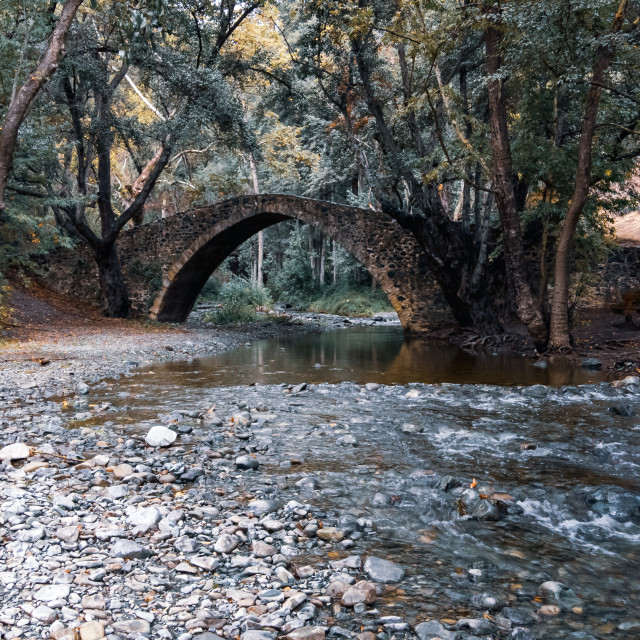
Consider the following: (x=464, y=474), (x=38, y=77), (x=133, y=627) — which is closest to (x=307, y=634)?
(x=133, y=627)

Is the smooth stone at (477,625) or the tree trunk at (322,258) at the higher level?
the tree trunk at (322,258)

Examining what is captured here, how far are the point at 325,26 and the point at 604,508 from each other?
1204 cm

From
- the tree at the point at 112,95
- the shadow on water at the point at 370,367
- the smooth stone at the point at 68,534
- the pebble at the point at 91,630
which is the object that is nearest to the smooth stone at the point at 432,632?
the pebble at the point at 91,630

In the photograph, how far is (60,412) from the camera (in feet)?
17.1

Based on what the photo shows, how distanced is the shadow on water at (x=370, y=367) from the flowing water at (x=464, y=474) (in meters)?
0.12

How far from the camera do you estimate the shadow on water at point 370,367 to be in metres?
7.99

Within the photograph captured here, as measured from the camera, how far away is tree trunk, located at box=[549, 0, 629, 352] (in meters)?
7.87

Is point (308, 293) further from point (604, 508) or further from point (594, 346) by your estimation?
point (604, 508)

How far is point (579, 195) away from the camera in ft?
28.1

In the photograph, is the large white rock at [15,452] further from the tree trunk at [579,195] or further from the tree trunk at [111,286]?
the tree trunk at [111,286]

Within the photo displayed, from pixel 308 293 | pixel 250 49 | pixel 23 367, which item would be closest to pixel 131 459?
pixel 23 367

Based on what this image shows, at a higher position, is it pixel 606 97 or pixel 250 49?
pixel 250 49

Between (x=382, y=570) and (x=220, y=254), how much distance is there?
55.5 ft

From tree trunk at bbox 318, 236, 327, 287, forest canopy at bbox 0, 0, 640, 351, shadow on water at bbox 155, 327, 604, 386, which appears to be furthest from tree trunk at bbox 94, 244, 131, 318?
tree trunk at bbox 318, 236, 327, 287
